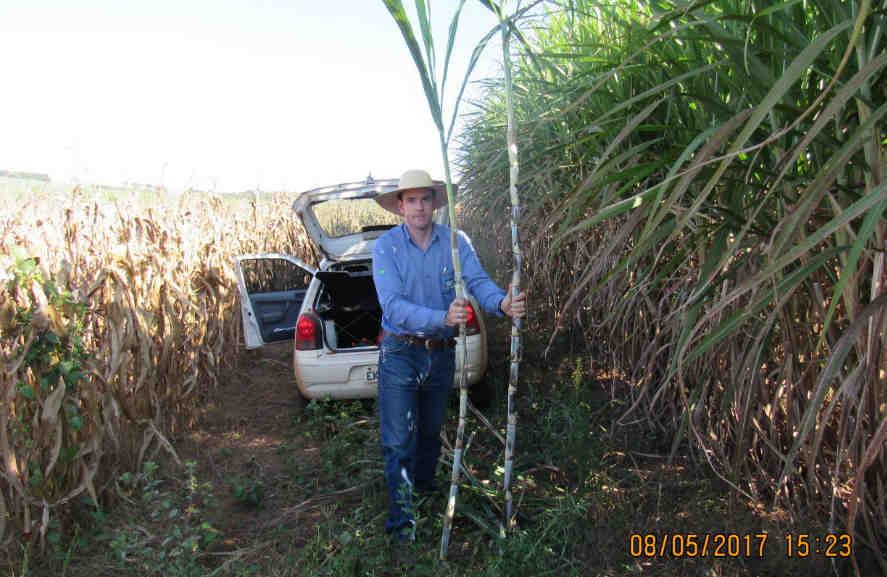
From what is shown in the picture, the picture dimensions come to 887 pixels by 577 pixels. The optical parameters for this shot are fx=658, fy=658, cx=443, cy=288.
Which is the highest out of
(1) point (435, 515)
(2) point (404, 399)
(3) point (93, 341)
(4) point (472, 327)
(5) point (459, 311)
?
(5) point (459, 311)

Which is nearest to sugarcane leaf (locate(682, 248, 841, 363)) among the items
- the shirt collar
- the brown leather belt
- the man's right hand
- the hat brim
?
the man's right hand

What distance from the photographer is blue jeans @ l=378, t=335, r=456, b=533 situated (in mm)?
3148

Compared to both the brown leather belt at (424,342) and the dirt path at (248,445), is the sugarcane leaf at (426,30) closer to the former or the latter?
the brown leather belt at (424,342)

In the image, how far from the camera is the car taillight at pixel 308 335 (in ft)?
15.9

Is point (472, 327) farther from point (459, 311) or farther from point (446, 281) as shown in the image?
point (459, 311)

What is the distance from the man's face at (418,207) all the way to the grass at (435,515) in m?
1.27

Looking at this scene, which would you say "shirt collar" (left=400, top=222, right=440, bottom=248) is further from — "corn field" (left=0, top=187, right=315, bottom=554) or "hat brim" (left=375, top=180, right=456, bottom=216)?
"corn field" (left=0, top=187, right=315, bottom=554)

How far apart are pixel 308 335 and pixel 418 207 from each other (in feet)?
6.77

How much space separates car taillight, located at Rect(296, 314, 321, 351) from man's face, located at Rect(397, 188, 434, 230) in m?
1.93

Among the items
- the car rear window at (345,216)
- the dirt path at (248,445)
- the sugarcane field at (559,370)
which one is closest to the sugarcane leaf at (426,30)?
the sugarcane field at (559,370)

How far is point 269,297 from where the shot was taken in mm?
6910

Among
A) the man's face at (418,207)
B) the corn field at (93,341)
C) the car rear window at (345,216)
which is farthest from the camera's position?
the car rear window at (345,216)
